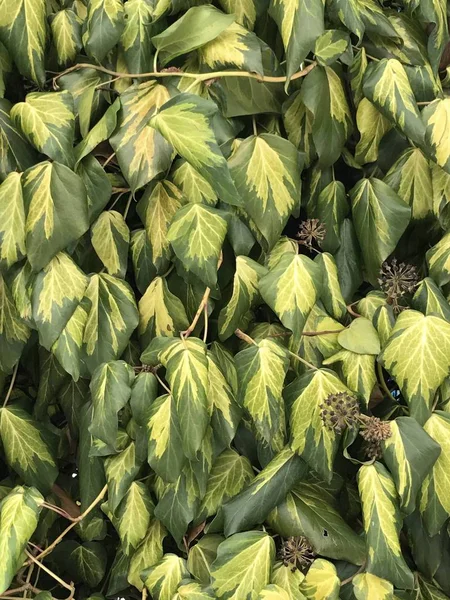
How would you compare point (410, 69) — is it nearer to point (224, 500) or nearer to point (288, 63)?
point (288, 63)

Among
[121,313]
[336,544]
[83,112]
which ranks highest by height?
[83,112]

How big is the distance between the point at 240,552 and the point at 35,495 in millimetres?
259

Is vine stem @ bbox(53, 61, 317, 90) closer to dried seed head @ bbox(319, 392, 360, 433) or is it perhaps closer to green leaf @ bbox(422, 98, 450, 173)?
green leaf @ bbox(422, 98, 450, 173)

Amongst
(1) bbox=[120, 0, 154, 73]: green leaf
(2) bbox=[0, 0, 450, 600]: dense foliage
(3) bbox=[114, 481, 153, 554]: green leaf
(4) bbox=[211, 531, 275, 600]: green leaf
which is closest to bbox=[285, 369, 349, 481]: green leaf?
(2) bbox=[0, 0, 450, 600]: dense foliage

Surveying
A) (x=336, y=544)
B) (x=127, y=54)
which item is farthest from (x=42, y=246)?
(x=336, y=544)

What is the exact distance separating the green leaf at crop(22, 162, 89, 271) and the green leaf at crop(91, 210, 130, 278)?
0.06 meters

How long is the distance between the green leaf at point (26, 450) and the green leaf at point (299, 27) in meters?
0.56

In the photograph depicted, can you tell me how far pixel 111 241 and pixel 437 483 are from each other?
19.2 inches

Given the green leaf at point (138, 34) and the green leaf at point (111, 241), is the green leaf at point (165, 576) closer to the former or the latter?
the green leaf at point (111, 241)

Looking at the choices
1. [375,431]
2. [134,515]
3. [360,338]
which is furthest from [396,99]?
[134,515]

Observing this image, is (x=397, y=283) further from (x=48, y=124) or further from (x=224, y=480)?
(x=48, y=124)

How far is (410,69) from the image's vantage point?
0.82m

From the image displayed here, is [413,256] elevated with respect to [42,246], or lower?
lower

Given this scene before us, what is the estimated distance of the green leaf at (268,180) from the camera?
762 mm
